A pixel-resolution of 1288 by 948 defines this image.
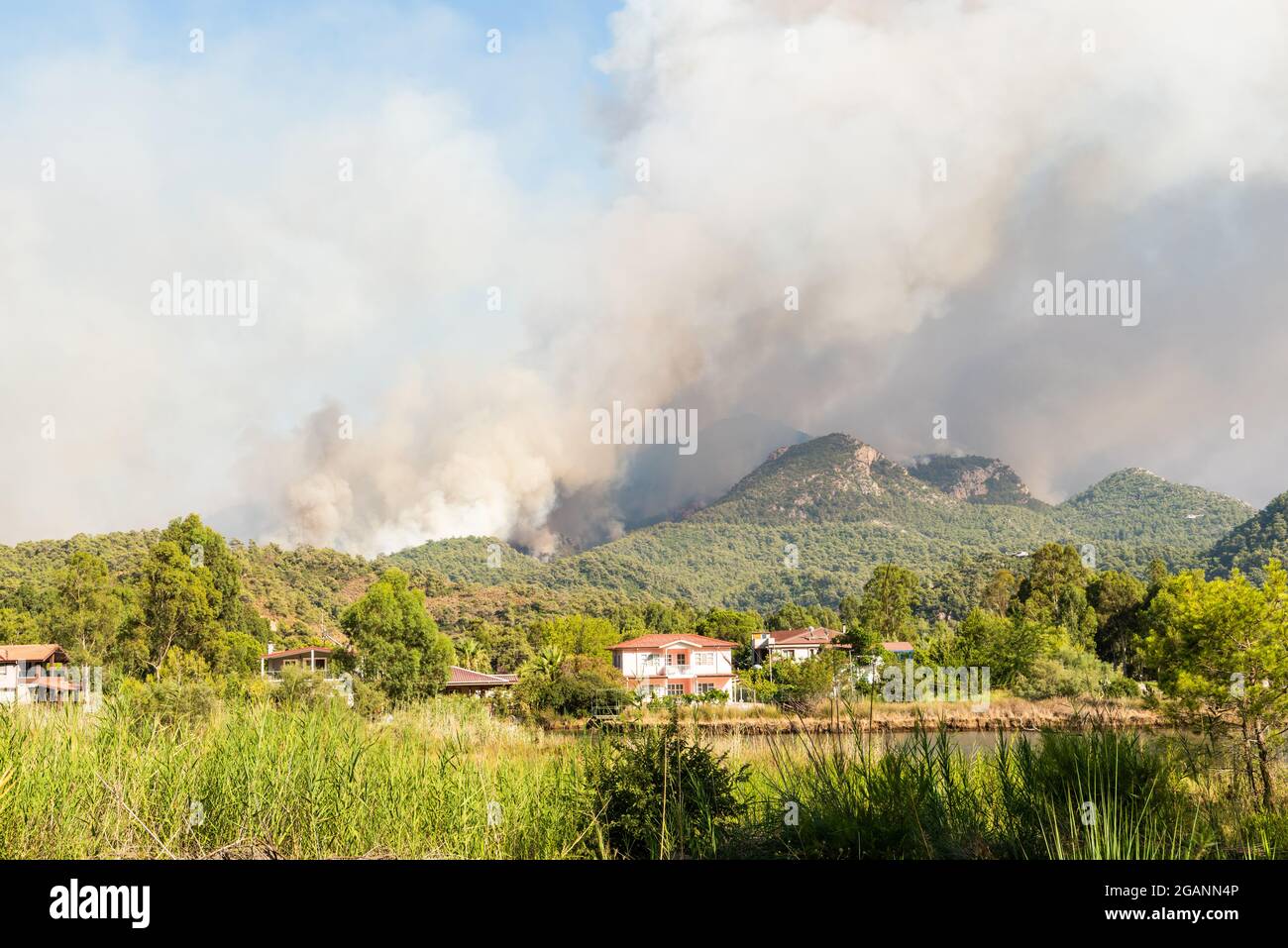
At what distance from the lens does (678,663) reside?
48.5 m

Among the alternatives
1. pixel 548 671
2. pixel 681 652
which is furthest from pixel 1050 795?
pixel 681 652

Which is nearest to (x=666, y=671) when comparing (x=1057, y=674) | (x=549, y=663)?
(x=549, y=663)

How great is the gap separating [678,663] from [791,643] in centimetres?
866

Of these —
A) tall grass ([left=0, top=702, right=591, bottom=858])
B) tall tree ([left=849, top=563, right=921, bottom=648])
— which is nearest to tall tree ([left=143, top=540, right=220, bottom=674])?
tall grass ([left=0, top=702, right=591, bottom=858])

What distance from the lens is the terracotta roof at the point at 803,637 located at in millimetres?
53591

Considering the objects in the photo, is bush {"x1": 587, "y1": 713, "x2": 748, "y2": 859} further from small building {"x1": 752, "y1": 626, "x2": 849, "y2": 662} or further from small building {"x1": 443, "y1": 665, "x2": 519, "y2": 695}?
small building {"x1": 752, "y1": 626, "x2": 849, "y2": 662}

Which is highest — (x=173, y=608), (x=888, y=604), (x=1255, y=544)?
(x=1255, y=544)

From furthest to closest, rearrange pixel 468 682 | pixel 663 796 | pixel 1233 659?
pixel 468 682, pixel 1233 659, pixel 663 796

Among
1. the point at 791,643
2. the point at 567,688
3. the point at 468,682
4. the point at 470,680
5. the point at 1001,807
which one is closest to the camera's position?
the point at 1001,807

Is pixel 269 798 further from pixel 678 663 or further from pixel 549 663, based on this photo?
pixel 678 663

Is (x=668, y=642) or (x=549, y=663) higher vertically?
(x=549, y=663)

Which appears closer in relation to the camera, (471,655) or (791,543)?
(471,655)
